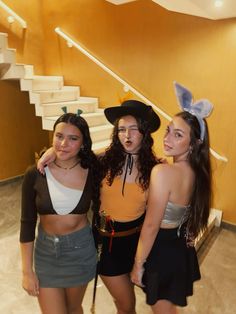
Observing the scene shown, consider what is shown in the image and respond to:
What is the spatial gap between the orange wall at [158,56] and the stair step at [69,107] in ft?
0.43

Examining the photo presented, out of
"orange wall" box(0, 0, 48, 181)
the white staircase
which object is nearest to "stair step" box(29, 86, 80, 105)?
the white staircase

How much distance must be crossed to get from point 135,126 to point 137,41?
103 inches

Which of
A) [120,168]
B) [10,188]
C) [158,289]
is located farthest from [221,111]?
[10,188]

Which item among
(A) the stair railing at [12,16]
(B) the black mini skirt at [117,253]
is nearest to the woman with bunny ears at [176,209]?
(B) the black mini skirt at [117,253]

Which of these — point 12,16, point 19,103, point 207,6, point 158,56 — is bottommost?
point 19,103

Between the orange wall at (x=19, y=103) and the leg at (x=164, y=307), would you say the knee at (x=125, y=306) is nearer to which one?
the leg at (x=164, y=307)

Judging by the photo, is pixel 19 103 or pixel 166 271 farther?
pixel 19 103

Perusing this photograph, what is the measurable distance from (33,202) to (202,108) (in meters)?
0.92

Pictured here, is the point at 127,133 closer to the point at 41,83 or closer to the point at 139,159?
the point at 139,159

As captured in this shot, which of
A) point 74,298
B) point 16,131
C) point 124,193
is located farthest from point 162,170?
point 16,131

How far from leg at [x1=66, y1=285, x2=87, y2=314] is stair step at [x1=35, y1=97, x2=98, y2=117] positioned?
2666 mm

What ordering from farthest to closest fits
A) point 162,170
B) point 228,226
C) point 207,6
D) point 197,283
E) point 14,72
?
1. point 14,72
2. point 228,226
3. point 207,6
4. point 197,283
5. point 162,170

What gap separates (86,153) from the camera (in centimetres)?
145

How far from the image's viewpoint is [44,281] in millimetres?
1339
